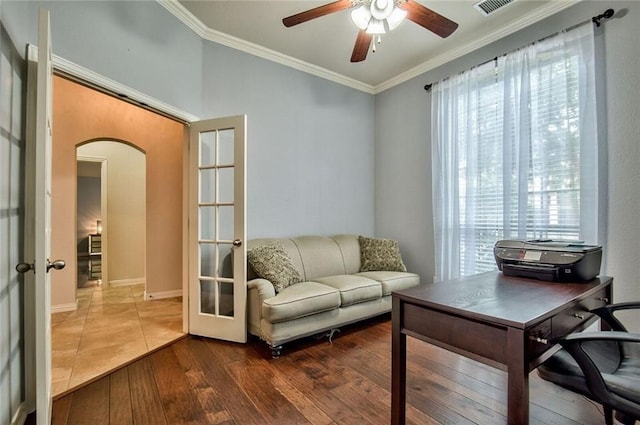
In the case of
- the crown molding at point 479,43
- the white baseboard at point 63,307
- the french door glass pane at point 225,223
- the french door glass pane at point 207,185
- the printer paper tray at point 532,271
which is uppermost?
the crown molding at point 479,43

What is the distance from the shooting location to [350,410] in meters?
1.81

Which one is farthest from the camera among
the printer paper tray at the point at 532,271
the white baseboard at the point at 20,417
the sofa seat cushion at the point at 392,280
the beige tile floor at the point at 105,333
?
the sofa seat cushion at the point at 392,280

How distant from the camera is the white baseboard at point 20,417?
158cm

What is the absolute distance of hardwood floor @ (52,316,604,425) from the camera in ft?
5.72

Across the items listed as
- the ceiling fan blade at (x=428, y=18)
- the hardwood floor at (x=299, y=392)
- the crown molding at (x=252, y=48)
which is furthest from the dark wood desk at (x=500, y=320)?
the crown molding at (x=252, y=48)

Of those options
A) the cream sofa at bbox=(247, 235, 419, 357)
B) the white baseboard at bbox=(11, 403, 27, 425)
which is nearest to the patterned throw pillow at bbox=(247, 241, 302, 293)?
the cream sofa at bbox=(247, 235, 419, 357)

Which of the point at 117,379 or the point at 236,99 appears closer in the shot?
the point at 117,379

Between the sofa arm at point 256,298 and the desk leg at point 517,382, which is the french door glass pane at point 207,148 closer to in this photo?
the sofa arm at point 256,298

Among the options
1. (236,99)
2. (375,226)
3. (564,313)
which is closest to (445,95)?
(375,226)

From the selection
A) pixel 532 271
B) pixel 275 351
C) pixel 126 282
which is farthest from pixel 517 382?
pixel 126 282

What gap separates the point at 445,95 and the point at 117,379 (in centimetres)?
407

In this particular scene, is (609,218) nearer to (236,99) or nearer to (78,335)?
(236,99)

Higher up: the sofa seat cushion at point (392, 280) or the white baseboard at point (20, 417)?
the sofa seat cushion at point (392, 280)

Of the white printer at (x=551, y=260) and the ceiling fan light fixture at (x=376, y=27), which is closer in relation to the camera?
the white printer at (x=551, y=260)
